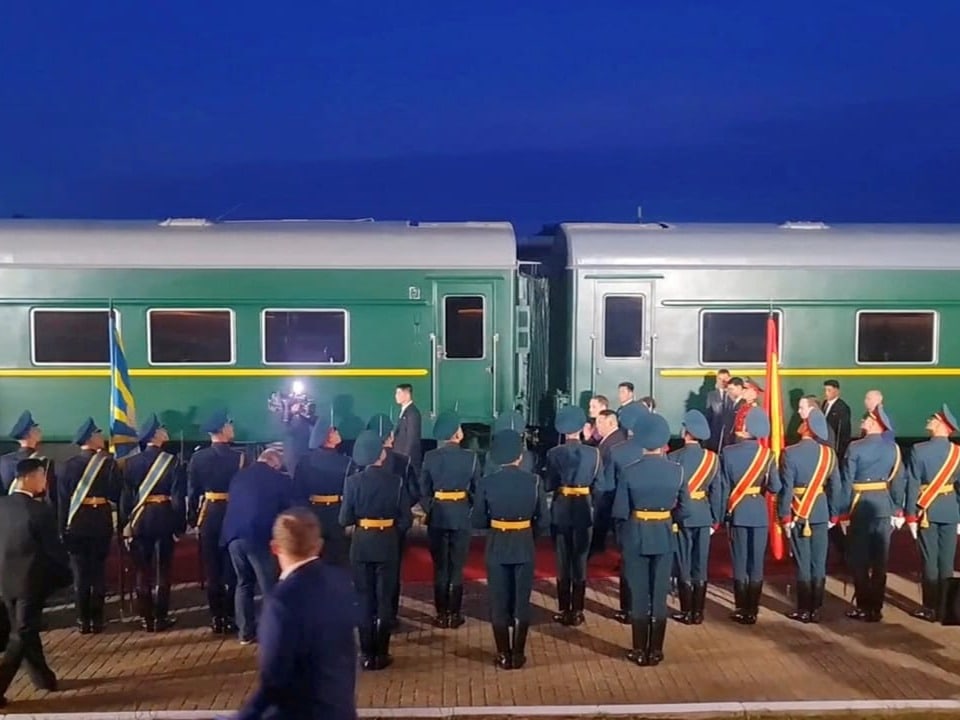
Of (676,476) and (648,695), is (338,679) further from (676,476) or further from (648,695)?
(676,476)

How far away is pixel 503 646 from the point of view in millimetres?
7543

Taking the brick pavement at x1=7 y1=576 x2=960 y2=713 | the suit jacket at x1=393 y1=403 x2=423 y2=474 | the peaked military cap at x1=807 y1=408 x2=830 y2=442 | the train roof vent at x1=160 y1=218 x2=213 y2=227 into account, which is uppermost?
the train roof vent at x1=160 y1=218 x2=213 y2=227

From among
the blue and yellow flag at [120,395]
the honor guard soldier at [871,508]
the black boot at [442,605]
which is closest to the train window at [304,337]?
the blue and yellow flag at [120,395]

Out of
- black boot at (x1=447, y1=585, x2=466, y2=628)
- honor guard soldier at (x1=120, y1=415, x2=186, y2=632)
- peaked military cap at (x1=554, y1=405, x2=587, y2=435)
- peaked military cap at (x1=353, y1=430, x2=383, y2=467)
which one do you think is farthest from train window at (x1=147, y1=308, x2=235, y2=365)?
peaked military cap at (x1=554, y1=405, x2=587, y2=435)

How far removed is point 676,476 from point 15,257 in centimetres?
838

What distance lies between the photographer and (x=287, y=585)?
4.18 meters

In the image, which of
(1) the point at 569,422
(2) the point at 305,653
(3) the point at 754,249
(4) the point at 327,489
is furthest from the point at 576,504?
(3) the point at 754,249

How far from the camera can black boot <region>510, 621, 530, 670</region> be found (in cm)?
753

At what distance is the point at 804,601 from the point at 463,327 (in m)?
5.14

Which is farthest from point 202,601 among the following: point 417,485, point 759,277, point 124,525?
point 759,277

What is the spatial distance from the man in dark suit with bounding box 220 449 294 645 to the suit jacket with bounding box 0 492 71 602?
4.58 feet

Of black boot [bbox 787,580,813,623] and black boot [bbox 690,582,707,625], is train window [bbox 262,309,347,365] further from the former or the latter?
black boot [bbox 787,580,813,623]

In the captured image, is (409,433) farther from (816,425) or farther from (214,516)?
(816,425)

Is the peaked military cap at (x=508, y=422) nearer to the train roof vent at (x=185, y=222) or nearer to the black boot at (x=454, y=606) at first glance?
the black boot at (x=454, y=606)
